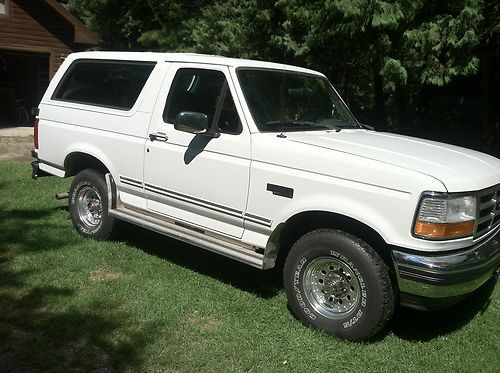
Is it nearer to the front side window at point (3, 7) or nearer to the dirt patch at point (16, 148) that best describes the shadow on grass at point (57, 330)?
the dirt patch at point (16, 148)

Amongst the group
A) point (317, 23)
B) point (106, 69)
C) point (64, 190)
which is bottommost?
point (64, 190)

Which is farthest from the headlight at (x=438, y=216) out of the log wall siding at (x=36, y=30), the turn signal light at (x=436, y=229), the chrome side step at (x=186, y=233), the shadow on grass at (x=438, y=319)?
the log wall siding at (x=36, y=30)

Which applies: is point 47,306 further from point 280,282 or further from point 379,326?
point 379,326

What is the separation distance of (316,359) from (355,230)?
960 mm

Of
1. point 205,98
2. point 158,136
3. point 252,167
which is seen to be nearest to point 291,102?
point 205,98

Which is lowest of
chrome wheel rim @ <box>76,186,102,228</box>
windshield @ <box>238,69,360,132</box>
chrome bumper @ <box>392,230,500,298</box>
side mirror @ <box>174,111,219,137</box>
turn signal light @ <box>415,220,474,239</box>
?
chrome wheel rim @ <box>76,186,102,228</box>

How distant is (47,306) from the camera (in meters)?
4.33

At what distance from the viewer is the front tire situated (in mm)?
5680

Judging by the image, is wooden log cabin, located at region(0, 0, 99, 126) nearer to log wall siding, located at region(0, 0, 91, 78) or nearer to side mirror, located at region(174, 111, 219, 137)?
log wall siding, located at region(0, 0, 91, 78)

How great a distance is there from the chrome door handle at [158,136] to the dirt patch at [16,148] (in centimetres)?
729

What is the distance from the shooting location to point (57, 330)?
3.92m

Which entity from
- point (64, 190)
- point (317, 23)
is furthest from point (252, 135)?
point (64, 190)

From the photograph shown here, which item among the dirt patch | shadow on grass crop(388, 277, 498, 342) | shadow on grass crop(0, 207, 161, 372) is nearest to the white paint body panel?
shadow on grass crop(388, 277, 498, 342)

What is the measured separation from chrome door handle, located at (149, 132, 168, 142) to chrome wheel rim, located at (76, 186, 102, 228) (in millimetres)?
1310
